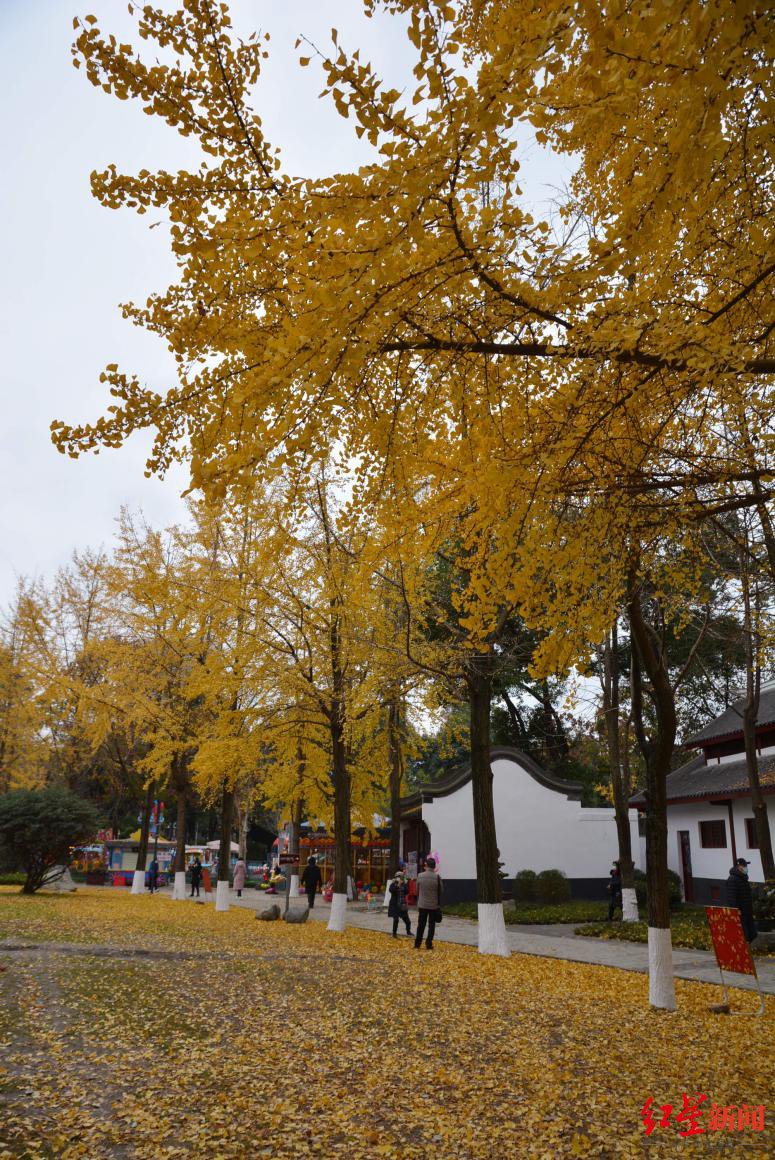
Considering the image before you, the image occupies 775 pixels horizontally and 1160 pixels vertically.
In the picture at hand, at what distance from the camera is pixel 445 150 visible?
9.76 ft

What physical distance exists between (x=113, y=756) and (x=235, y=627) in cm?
1870

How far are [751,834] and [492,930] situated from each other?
1121 centimetres

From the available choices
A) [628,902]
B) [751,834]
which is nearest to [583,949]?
[628,902]

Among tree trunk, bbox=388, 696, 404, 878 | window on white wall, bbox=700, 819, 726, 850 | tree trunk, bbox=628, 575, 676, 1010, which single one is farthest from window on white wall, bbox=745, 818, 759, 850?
tree trunk, bbox=628, 575, 676, 1010

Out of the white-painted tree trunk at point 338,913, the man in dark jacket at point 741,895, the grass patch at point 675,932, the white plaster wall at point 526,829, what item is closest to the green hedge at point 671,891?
the white plaster wall at point 526,829

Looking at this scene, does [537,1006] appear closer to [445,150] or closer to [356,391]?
[356,391]

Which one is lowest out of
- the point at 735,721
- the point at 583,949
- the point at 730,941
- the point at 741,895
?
the point at 583,949

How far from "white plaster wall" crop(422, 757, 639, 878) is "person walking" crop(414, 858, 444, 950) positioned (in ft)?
38.8

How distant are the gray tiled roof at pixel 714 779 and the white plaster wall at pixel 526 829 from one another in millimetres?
2026

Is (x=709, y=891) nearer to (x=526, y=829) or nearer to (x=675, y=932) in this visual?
(x=526, y=829)

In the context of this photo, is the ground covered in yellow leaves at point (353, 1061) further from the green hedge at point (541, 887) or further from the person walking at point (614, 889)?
the green hedge at point (541, 887)

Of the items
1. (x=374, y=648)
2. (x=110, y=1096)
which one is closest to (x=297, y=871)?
(x=374, y=648)

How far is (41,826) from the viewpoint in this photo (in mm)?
21781

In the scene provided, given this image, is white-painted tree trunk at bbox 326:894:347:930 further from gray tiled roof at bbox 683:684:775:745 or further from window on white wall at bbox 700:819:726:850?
window on white wall at bbox 700:819:726:850
